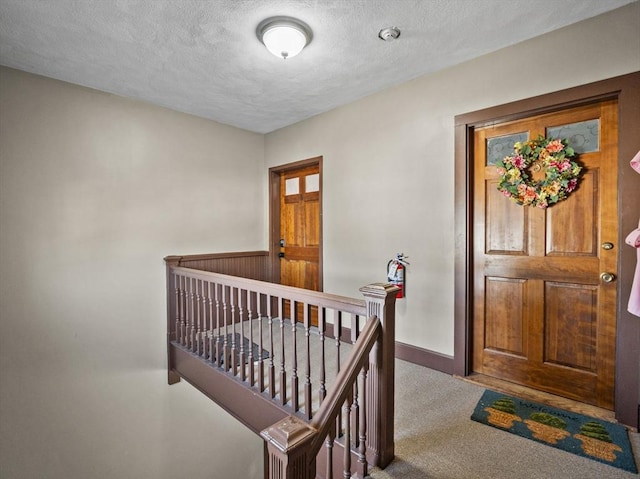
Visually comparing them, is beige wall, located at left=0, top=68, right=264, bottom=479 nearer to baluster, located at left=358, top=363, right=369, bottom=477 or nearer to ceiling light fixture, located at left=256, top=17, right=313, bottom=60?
ceiling light fixture, located at left=256, top=17, right=313, bottom=60

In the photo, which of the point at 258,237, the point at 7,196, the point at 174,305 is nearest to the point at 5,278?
the point at 7,196

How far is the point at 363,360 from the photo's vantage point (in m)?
1.53

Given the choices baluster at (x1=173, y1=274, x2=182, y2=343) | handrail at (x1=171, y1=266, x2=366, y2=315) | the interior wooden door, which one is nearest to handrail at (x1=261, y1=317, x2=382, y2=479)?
handrail at (x1=171, y1=266, x2=366, y2=315)

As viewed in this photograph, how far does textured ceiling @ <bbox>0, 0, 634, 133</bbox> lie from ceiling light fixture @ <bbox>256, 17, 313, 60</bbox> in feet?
0.18

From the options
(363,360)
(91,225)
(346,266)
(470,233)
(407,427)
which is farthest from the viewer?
(346,266)

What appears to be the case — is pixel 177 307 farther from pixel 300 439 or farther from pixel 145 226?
pixel 300 439

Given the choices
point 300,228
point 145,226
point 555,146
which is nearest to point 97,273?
point 145,226

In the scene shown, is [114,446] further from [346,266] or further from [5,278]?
[346,266]

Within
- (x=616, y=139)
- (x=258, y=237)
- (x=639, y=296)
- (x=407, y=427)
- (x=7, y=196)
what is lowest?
(x=407, y=427)

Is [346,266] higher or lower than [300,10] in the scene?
lower

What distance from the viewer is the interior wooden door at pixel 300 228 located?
3.89m

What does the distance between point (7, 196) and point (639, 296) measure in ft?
14.6

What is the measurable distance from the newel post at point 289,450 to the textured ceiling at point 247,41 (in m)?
2.18

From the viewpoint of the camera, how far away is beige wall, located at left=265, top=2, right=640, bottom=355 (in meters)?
2.07
